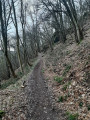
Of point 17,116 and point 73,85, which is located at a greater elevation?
point 73,85

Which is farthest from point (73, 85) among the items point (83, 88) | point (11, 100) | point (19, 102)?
point (11, 100)

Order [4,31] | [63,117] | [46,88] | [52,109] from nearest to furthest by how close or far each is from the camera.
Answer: [63,117], [52,109], [46,88], [4,31]

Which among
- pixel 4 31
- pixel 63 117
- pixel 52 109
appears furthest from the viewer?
pixel 4 31

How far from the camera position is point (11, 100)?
7145 mm

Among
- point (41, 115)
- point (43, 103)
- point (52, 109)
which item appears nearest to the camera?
point (41, 115)

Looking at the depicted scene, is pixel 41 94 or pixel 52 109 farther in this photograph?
pixel 41 94

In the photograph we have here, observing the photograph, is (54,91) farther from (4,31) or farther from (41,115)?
(4,31)

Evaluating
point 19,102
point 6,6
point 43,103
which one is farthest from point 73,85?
point 6,6

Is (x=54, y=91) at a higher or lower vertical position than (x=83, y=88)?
lower

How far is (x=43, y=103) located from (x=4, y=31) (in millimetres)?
9971

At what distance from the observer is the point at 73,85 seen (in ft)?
24.0

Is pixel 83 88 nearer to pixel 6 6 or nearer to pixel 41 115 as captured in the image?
pixel 41 115

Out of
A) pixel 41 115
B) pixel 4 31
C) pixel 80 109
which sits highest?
pixel 4 31

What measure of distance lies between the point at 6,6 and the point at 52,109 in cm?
1321
